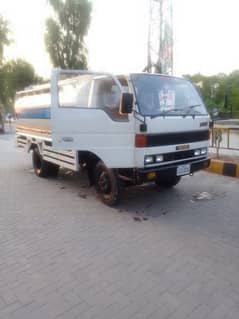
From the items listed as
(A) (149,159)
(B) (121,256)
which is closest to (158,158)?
(A) (149,159)

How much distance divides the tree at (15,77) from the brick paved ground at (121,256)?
25576 mm

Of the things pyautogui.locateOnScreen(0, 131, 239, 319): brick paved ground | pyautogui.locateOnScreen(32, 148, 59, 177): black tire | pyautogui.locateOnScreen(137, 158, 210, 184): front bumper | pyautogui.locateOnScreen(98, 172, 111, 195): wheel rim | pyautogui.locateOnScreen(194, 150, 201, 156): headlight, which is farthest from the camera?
pyautogui.locateOnScreen(32, 148, 59, 177): black tire

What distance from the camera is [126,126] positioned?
4.30 m

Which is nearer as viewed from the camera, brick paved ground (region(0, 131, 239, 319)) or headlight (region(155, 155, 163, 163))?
brick paved ground (region(0, 131, 239, 319))

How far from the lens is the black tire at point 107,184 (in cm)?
472

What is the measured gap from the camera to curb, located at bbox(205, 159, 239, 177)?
21.9 ft

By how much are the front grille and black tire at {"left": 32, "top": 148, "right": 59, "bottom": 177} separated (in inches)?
135

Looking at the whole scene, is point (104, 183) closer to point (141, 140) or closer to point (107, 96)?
point (141, 140)

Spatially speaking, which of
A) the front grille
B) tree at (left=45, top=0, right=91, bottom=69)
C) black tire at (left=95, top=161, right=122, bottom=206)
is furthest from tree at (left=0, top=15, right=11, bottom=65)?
the front grille

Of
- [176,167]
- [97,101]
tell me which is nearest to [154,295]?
[176,167]

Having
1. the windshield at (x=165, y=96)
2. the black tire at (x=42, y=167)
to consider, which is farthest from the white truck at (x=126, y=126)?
the black tire at (x=42, y=167)

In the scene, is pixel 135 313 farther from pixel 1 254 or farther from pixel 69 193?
pixel 69 193

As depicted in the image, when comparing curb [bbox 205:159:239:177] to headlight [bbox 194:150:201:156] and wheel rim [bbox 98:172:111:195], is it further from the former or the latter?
wheel rim [bbox 98:172:111:195]

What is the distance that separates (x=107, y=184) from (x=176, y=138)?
4.58ft
